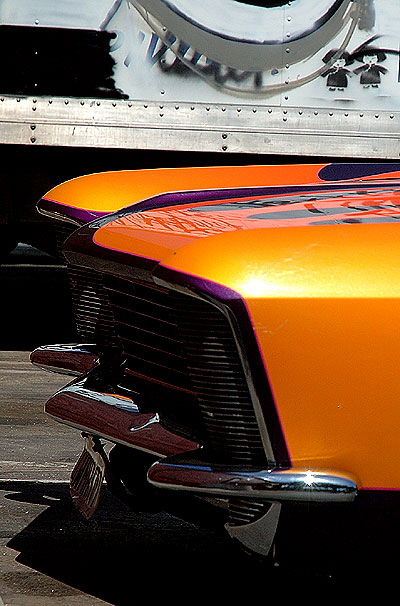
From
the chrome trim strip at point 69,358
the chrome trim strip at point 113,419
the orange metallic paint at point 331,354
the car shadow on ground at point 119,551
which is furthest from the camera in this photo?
the chrome trim strip at point 69,358

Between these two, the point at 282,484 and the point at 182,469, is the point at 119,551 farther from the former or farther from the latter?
the point at 282,484

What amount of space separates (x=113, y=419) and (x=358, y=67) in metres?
3.90

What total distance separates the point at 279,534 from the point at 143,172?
5.88 feet

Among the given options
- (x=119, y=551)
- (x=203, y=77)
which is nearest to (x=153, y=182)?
(x=119, y=551)

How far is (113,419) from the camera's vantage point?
8.73 feet

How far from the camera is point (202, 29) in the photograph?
5.78m

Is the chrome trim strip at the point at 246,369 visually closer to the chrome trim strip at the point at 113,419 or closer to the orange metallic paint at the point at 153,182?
the chrome trim strip at the point at 113,419

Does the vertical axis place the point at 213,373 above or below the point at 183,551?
above

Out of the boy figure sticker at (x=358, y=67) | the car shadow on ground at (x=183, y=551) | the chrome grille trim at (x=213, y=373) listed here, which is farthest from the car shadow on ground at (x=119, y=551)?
the boy figure sticker at (x=358, y=67)

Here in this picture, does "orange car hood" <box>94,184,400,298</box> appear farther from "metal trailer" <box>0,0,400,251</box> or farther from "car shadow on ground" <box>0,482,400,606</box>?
"metal trailer" <box>0,0,400,251</box>

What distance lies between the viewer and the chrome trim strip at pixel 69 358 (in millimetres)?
3127

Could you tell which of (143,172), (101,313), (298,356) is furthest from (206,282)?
(143,172)

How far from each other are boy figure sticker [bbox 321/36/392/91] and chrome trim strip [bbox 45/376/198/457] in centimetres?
360

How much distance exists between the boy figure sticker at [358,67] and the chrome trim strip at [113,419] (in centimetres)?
360
